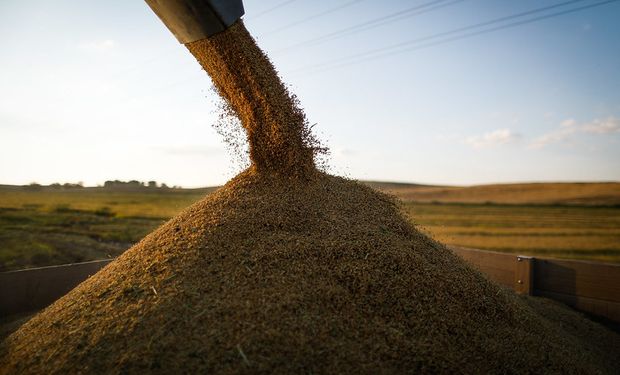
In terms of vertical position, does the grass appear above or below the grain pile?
above

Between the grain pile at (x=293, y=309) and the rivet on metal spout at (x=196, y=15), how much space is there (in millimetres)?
176

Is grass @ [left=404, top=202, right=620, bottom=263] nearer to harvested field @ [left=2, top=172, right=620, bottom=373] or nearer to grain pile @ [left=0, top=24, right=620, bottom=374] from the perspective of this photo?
grain pile @ [left=0, top=24, right=620, bottom=374]

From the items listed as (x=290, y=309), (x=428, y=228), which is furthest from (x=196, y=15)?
(x=428, y=228)

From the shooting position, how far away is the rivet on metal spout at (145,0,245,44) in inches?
106

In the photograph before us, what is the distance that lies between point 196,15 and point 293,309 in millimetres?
2306

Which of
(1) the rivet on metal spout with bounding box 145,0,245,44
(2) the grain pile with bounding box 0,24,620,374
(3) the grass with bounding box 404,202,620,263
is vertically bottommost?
(2) the grain pile with bounding box 0,24,620,374

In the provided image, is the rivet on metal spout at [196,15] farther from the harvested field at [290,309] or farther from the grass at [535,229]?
the grass at [535,229]

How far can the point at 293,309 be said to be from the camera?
1.92 m

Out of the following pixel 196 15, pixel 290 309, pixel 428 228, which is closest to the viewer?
pixel 290 309

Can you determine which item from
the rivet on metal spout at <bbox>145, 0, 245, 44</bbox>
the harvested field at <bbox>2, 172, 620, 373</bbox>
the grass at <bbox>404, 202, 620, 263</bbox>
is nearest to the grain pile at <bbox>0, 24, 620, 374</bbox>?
the harvested field at <bbox>2, 172, 620, 373</bbox>

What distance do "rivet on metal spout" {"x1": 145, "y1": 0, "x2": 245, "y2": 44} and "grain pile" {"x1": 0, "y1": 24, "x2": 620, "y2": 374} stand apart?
0.18 m

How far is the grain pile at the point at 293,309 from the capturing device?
173 cm

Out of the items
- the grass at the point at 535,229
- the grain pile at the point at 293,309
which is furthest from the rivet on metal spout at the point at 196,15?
the grass at the point at 535,229

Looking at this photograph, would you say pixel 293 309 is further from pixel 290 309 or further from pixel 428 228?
pixel 428 228
